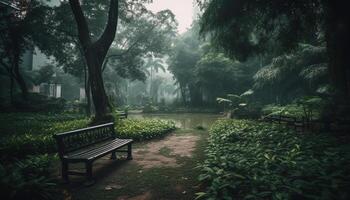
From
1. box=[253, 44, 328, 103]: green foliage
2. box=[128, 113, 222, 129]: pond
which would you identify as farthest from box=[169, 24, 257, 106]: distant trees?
box=[128, 113, 222, 129]: pond

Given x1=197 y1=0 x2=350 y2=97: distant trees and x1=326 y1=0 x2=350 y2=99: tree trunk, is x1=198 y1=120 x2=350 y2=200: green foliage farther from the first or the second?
x1=197 y1=0 x2=350 y2=97: distant trees

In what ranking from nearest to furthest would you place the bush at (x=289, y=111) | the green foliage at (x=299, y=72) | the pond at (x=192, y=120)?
the bush at (x=289, y=111) → the pond at (x=192, y=120) → the green foliage at (x=299, y=72)

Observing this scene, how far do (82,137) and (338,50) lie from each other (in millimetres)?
9538

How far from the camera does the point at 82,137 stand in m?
5.56

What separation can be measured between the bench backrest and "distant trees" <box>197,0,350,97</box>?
5865 millimetres

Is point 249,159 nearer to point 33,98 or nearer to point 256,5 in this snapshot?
point 256,5

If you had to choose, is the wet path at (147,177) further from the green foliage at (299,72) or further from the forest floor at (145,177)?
the green foliage at (299,72)

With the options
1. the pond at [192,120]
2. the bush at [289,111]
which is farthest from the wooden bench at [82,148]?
the pond at [192,120]

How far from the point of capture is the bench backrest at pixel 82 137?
15.3 feet

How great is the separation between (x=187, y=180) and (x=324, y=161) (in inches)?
109

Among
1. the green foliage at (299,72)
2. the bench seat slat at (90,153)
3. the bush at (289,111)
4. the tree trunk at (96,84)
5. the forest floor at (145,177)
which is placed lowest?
the forest floor at (145,177)

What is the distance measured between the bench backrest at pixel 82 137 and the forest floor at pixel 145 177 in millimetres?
671

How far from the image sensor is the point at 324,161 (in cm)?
436

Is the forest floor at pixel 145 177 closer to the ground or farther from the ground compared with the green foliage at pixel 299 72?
closer to the ground
